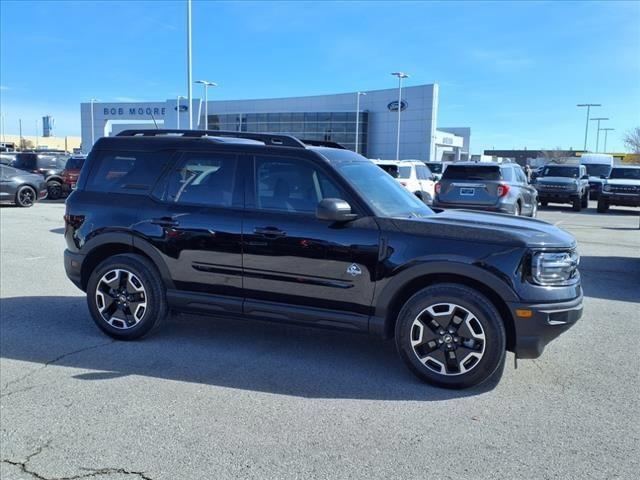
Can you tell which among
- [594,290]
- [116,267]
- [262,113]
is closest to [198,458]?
[116,267]

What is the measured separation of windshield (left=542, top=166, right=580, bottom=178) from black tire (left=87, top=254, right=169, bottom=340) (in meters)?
21.2

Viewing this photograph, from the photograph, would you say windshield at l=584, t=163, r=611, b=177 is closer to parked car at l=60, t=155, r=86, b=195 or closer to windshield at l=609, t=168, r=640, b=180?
windshield at l=609, t=168, r=640, b=180

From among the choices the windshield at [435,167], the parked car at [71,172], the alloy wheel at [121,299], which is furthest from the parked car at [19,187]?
the windshield at [435,167]

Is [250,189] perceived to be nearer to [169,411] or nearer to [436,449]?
[169,411]

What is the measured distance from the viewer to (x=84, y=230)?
5.32 m

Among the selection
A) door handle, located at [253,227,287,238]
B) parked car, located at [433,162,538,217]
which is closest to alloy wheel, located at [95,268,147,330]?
door handle, located at [253,227,287,238]

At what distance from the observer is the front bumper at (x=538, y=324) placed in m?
4.00

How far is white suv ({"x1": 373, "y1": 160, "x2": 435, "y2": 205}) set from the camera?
57.9 ft

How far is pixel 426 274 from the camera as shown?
4215 millimetres

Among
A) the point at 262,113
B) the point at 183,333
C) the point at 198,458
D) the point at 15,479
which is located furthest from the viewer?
the point at 262,113

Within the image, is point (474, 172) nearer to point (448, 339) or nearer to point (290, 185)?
point (290, 185)

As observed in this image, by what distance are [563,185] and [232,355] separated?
788 inches

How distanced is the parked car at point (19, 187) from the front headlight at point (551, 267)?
18763mm

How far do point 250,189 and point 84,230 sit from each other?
70.1 inches
